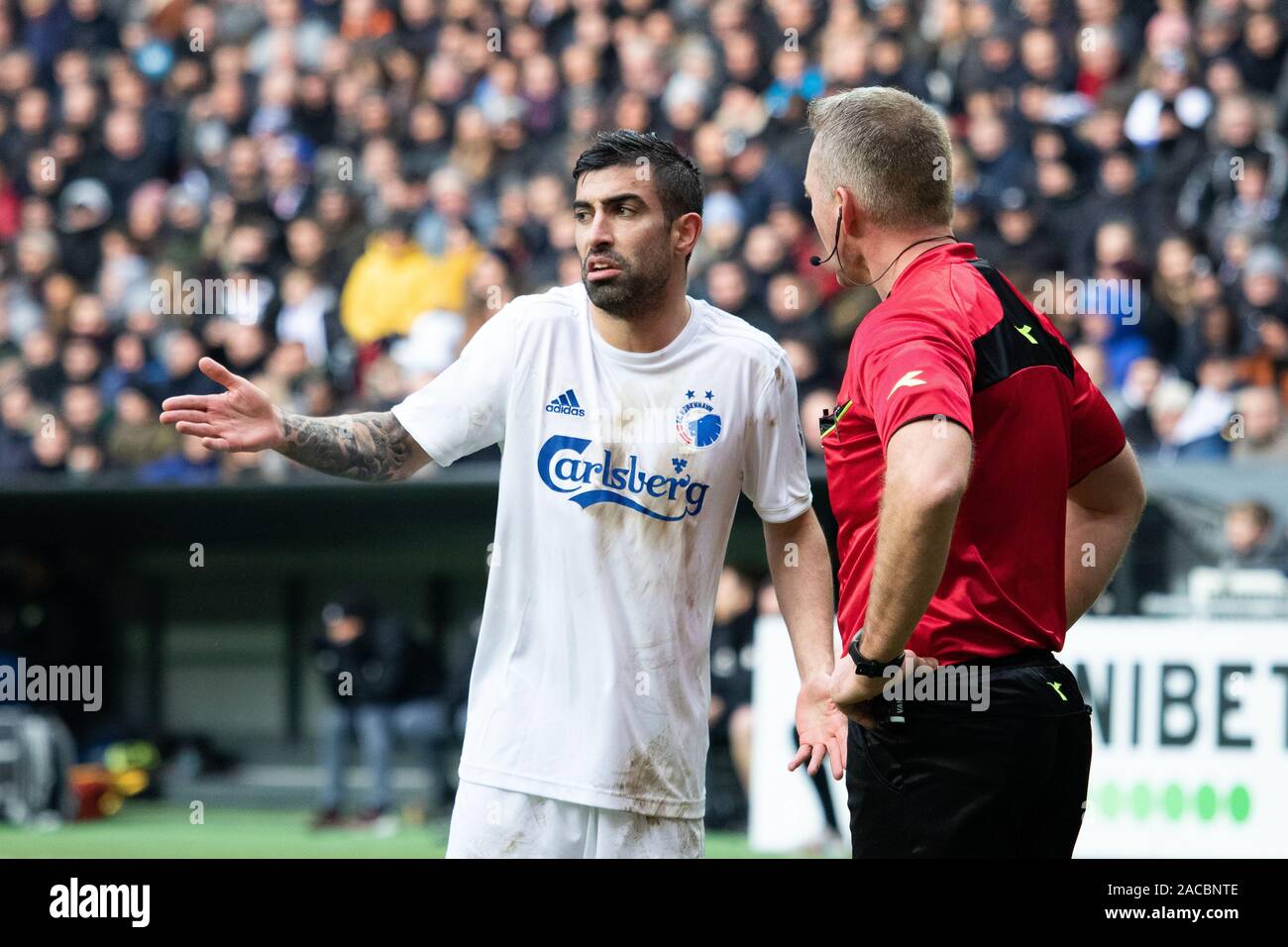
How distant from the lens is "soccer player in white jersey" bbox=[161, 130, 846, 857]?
413cm

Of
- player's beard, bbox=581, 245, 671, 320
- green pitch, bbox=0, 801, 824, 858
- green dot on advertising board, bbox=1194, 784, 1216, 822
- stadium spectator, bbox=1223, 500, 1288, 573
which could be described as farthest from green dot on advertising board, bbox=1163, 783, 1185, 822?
player's beard, bbox=581, 245, 671, 320

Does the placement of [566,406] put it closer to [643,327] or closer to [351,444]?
[643,327]

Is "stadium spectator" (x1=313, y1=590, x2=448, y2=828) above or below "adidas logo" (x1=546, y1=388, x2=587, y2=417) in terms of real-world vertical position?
below

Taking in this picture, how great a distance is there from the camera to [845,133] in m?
3.77

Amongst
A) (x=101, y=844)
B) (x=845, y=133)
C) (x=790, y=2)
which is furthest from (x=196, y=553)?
(x=845, y=133)

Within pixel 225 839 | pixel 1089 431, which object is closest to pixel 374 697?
pixel 225 839

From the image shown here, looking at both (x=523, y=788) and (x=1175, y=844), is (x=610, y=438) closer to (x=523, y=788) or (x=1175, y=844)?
(x=523, y=788)

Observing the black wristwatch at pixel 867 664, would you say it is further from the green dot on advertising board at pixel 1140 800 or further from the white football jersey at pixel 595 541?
the green dot on advertising board at pixel 1140 800

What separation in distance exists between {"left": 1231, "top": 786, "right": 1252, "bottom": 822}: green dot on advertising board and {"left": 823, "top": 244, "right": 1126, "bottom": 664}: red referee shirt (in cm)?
522

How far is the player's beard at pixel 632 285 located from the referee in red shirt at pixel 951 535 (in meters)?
0.52

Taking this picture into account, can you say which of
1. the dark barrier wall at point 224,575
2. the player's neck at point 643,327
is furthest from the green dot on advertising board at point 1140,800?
the player's neck at point 643,327

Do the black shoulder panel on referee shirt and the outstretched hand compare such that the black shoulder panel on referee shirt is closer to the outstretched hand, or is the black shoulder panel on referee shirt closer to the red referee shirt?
the red referee shirt

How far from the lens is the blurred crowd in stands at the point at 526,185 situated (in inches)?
398

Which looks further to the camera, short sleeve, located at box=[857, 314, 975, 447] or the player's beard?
the player's beard
